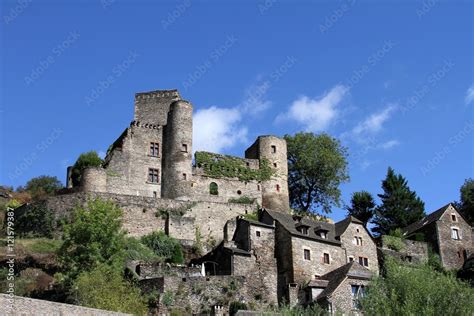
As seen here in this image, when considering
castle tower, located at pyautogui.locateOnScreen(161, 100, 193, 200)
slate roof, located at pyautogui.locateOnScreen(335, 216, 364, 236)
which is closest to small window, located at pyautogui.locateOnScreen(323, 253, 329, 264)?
slate roof, located at pyautogui.locateOnScreen(335, 216, 364, 236)

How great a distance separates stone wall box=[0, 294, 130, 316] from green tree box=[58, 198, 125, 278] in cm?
1642

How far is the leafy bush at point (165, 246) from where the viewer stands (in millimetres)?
52312

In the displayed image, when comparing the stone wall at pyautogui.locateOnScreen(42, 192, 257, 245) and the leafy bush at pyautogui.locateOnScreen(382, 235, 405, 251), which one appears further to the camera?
the leafy bush at pyautogui.locateOnScreen(382, 235, 405, 251)

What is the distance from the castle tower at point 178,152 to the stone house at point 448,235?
20326 mm

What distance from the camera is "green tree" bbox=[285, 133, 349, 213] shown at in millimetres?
71875

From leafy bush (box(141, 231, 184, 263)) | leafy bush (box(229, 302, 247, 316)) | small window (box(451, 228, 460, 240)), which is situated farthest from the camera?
small window (box(451, 228, 460, 240))

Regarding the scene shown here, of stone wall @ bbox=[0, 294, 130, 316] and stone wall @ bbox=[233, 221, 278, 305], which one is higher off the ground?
stone wall @ bbox=[233, 221, 278, 305]

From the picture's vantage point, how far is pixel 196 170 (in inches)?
2530

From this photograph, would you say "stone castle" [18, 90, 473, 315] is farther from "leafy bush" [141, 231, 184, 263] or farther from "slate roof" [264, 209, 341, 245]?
"leafy bush" [141, 231, 184, 263]

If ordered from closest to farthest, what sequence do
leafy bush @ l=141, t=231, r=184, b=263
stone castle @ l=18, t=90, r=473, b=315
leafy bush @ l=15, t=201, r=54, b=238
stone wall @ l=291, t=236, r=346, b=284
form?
stone castle @ l=18, t=90, r=473, b=315, stone wall @ l=291, t=236, r=346, b=284, leafy bush @ l=141, t=231, r=184, b=263, leafy bush @ l=15, t=201, r=54, b=238

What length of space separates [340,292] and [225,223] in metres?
16.6

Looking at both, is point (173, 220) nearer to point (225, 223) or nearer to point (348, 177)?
point (225, 223)

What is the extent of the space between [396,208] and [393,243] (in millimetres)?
12350

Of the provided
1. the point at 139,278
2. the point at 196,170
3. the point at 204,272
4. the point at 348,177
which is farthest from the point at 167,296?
the point at 348,177
